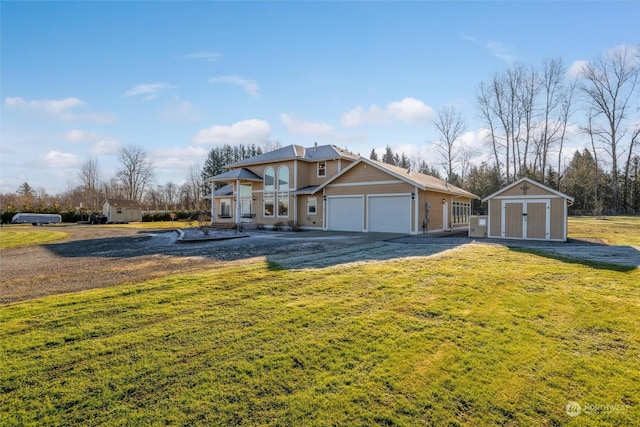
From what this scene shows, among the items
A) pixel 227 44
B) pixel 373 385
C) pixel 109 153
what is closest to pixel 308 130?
pixel 227 44

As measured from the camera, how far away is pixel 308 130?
139 feet

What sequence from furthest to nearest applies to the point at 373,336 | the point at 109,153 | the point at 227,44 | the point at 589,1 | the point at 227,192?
the point at 109,153
the point at 227,192
the point at 227,44
the point at 589,1
the point at 373,336

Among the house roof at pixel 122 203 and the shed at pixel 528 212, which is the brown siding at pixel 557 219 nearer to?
the shed at pixel 528 212

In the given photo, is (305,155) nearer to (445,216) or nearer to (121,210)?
(445,216)

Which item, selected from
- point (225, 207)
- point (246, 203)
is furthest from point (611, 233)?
point (225, 207)

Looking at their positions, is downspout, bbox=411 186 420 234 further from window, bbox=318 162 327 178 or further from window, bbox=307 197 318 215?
window, bbox=318 162 327 178

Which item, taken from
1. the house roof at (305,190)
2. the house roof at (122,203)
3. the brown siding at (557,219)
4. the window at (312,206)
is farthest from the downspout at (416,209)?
the house roof at (122,203)

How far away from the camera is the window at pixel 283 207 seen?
83.8ft

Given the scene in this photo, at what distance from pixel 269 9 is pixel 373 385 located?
1282 cm

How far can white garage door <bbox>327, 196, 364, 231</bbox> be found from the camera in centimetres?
2139

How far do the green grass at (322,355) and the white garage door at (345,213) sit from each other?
14.9 meters

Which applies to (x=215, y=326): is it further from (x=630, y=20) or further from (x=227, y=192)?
(x=227, y=192)

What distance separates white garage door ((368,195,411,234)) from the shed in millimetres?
4263

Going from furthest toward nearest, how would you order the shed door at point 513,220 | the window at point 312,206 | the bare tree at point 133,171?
1. the bare tree at point 133,171
2. the window at point 312,206
3. the shed door at point 513,220
